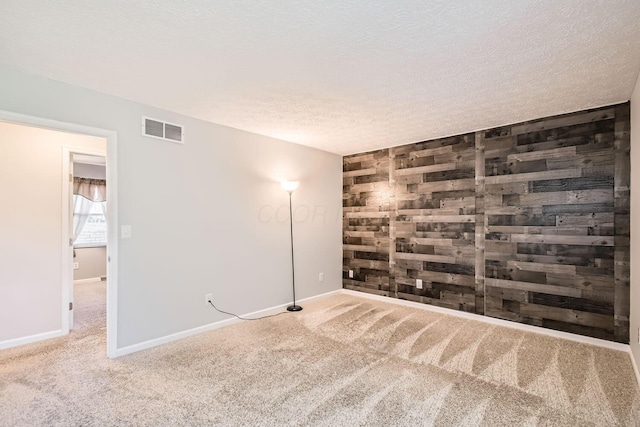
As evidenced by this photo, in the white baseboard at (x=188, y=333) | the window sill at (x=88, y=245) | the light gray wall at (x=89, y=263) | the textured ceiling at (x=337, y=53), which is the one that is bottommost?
the white baseboard at (x=188, y=333)

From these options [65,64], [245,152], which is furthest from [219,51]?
[245,152]

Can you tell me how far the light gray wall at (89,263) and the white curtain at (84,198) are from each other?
0.36m

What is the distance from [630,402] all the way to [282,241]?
3.53m

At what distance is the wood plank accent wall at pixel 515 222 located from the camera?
9.90ft

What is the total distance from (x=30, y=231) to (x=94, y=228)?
366 cm

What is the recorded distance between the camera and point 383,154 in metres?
4.72

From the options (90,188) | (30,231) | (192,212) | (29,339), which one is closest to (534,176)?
(192,212)

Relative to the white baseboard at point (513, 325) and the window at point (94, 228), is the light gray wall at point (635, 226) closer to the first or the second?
the white baseboard at point (513, 325)

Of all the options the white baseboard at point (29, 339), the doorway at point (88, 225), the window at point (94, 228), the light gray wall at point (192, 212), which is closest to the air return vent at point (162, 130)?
the light gray wall at point (192, 212)

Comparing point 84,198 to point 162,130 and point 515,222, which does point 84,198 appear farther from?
point 515,222

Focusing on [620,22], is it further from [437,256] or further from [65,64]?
[65,64]

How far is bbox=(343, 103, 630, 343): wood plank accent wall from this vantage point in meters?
3.02

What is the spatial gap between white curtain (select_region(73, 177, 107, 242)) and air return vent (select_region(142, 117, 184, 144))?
402 cm

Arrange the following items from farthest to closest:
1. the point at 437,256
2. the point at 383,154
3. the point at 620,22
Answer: the point at 383,154
the point at 437,256
the point at 620,22
